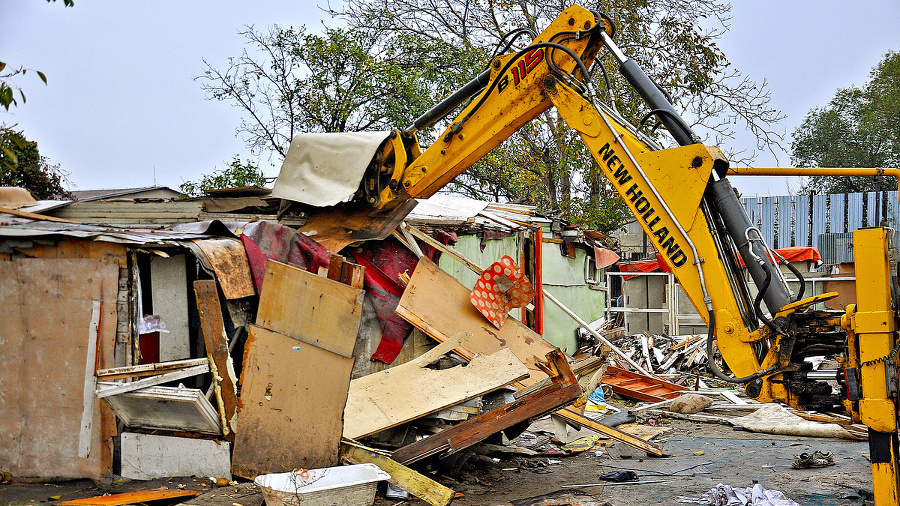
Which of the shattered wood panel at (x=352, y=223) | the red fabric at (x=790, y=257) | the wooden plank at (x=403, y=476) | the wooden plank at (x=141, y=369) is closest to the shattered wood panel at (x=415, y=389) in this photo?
the wooden plank at (x=403, y=476)

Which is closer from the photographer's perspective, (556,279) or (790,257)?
(556,279)

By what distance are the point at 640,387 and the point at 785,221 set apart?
54.4ft

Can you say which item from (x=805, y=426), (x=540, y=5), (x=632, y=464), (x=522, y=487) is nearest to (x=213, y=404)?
(x=522, y=487)

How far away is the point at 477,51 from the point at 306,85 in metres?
4.21

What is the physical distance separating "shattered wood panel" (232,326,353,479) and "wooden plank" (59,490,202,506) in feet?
1.59

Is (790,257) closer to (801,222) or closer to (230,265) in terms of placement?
(801,222)

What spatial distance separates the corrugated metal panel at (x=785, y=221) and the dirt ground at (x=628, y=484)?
60.7ft

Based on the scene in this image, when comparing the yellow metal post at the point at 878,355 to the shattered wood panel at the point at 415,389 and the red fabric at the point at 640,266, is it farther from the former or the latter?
the red fabric at the point at 640,266

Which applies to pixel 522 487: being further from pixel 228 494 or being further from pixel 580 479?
pixel 228 494

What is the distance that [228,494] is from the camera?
19.0 ft

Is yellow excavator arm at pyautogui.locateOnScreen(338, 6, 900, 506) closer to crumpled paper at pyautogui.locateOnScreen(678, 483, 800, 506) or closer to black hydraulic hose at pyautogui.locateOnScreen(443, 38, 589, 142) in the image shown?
black hydraulic hose at pyautogui.locateOnScreen(443, 38, 589, 142)

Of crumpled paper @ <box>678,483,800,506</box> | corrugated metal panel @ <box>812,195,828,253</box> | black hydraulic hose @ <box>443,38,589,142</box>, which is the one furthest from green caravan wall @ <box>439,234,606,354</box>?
corrugated metal panel @ <box>812,195,828,253</box>

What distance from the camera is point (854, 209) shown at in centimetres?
2406

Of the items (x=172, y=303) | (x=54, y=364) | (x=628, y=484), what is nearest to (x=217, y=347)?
(x=172, y=303)
